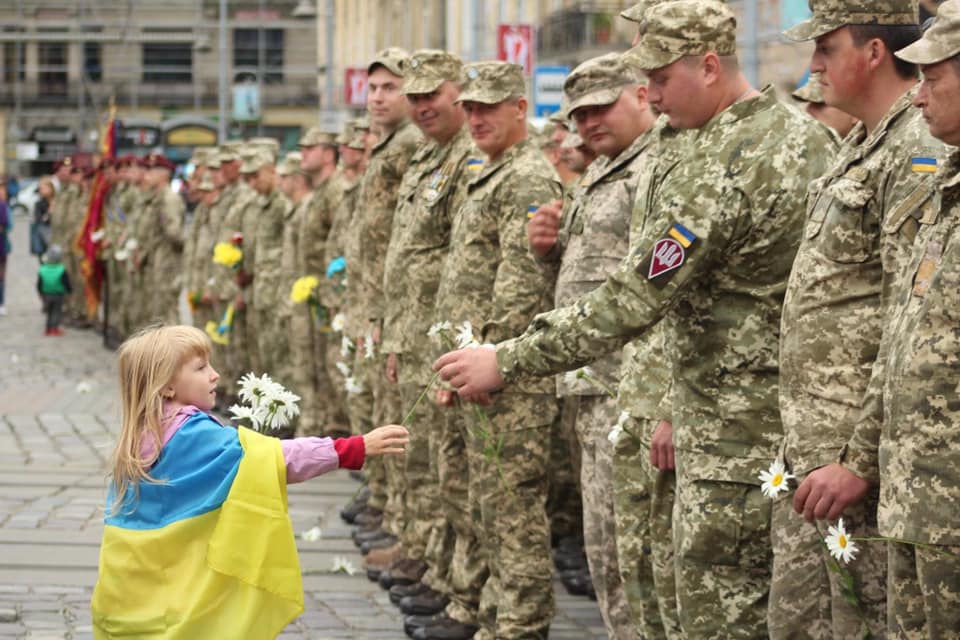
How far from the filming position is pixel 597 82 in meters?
6.72

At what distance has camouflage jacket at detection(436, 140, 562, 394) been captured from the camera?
721 cm

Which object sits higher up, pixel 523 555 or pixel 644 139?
pixel 644 139

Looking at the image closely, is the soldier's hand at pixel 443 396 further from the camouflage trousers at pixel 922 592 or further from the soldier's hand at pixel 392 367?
the camouflage trousers at pixel 922 592

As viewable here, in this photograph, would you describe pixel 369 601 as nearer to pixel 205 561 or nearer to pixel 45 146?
pixel 205 561

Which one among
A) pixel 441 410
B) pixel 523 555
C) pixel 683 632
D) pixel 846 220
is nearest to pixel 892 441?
pixel 846 220

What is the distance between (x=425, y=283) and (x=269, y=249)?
22.1ft

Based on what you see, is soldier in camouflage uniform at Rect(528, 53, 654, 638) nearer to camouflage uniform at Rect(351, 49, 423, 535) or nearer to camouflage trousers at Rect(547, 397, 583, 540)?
camouflage trousers at Rect(547, 397, 583, 540)

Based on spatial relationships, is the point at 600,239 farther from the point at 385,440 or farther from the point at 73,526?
the point at 73,526

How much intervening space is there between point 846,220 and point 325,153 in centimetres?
929

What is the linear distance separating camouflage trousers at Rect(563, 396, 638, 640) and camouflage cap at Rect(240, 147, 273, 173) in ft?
29.7

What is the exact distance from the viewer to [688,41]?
537 cm

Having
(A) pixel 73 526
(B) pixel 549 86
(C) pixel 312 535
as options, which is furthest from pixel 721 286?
(B) pixel 549 86

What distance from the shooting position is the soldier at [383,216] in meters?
9.55

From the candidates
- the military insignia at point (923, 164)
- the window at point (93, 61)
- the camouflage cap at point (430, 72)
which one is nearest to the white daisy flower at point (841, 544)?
the military insignia at point (923, 164)
